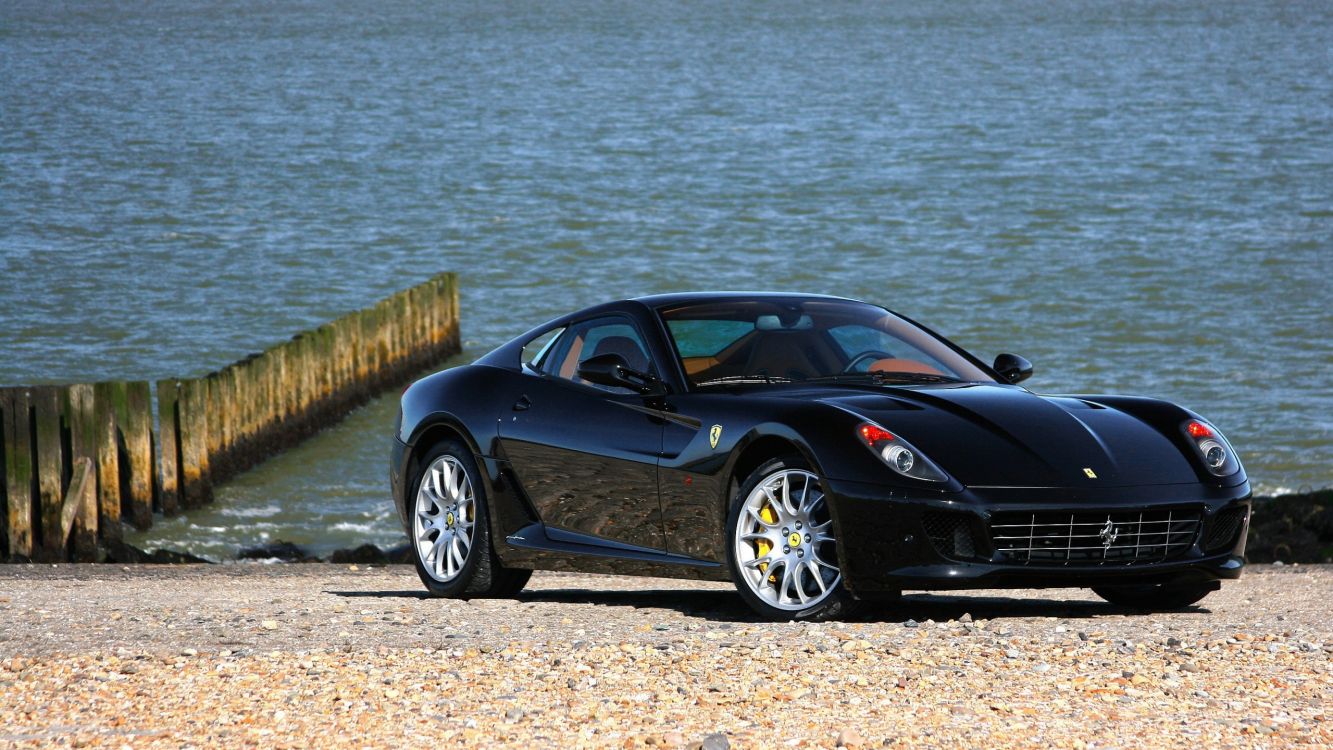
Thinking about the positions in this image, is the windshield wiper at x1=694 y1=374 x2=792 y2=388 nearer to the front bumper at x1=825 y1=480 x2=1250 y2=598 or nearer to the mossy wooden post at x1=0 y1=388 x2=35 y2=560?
the front bumper at x1=825 y1=480 x2=1250 y2=598

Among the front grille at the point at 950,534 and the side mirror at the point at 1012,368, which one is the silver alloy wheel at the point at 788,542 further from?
the side mirror at the point at 1012,368

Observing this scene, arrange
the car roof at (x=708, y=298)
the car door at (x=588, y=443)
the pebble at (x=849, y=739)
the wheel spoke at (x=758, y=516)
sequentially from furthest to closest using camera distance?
the car roof at (x=708, y=298), the car door at (x=588, y=443), the wheel spoke at (x=758, y=516), the pebble at (x=849, y=739)

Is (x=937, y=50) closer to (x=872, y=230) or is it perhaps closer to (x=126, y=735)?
(x=872, y=230)

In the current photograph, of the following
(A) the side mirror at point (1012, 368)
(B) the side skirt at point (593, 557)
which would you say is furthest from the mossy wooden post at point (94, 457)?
(A) the side mirror at point (1012, 368)

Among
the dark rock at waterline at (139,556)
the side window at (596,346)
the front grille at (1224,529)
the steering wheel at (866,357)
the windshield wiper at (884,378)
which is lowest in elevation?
the dark rock at waterline at (139,556)

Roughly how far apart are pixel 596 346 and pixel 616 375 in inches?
30.6

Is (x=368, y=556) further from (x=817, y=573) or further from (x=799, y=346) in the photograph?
(x=817, y=573)

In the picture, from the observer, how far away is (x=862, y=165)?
56875 mm

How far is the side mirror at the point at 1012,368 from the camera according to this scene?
8844 millimetres

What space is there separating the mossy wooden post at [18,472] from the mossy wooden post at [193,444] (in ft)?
10.7

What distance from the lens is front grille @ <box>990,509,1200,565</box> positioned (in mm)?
7348

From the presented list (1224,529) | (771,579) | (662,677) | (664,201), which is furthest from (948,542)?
(664,201)

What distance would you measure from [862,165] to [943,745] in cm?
5233

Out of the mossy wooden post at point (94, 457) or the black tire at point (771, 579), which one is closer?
the black tire at point (771, 579)
